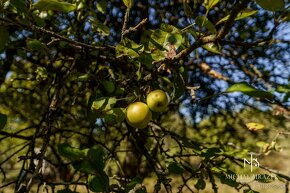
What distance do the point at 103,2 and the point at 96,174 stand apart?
1328mm

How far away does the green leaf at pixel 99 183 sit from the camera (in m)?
1.45

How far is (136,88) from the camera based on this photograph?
68.6 inches

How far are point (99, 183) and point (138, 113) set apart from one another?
340mm

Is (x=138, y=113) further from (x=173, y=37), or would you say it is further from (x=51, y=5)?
(x=51, y=5)

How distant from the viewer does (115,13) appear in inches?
149

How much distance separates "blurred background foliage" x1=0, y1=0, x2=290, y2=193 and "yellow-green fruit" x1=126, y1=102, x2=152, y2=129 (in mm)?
53

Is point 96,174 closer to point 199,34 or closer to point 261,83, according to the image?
point 199,34

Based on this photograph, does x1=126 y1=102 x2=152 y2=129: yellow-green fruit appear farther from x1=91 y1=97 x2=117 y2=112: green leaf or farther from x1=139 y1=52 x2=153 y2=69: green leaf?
x1=139 y1=52 x2=153 y2=69: green leaf

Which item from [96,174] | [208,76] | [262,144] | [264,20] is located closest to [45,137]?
[96,174]

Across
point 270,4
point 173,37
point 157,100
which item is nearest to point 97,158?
point 157,100

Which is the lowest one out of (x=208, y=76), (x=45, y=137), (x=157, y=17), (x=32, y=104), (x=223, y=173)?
(x=223, y=173)

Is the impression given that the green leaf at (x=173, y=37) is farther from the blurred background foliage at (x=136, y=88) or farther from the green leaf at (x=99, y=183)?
the green leaf at (x=99, y=183)

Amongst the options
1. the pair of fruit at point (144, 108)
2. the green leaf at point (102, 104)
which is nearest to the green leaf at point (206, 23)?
the pair of fruit at point (144, 108)

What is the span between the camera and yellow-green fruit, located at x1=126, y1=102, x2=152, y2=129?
1.61 metres
